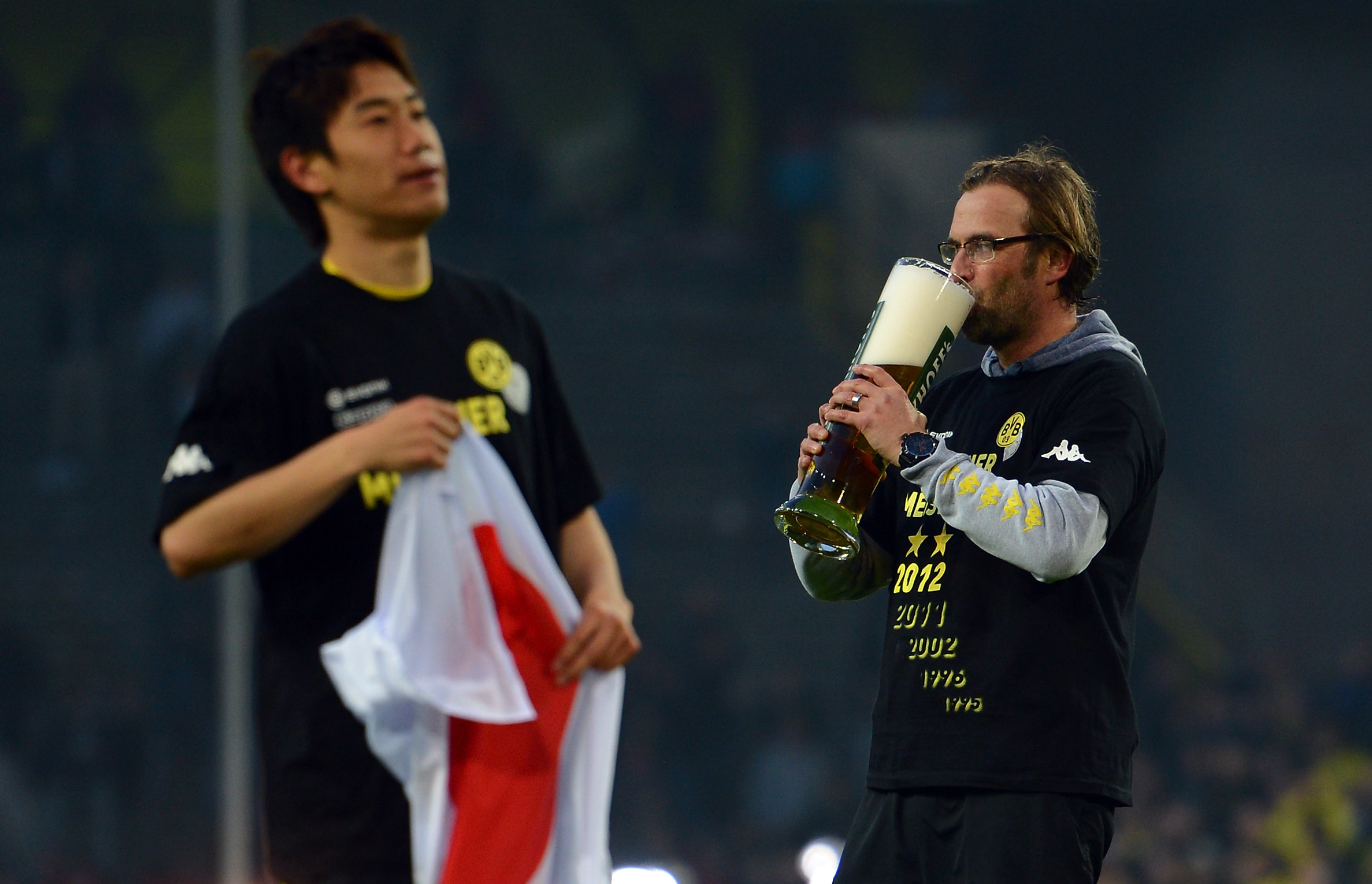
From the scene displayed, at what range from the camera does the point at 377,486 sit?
8.06 feet

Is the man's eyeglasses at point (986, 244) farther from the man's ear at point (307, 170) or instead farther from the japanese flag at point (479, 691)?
the man's ear at point (307, 170)

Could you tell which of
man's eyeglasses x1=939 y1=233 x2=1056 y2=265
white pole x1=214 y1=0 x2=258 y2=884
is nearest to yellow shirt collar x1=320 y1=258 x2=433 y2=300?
man's eyeglasses x1=939 y1=233 x2=1056 y2=265

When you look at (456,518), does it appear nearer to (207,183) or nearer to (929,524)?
(929,524)

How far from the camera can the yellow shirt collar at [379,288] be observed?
2.57 meters

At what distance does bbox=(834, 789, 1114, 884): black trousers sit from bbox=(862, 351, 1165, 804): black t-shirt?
31 millimetres

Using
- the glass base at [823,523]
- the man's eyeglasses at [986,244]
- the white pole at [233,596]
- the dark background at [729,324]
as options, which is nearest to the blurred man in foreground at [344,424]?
the glass base at [823,523]

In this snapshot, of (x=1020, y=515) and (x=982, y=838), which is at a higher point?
(x=1020, y=515)

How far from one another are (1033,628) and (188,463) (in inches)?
48.3

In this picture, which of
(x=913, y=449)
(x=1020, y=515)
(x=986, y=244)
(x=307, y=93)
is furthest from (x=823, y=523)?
(x=307, y=93)

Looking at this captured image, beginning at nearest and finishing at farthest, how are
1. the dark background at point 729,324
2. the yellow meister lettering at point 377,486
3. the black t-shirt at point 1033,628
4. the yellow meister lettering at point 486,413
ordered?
the black t-shirt at point 1033,628 < the yellow meister lettering at point 377,486 < the yellow meister lettering at point 486,413 < the dark background at point 729,324

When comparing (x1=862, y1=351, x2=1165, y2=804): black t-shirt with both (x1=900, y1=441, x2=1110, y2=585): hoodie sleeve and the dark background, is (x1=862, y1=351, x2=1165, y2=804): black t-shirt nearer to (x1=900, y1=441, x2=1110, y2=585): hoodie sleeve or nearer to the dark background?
(x1=900, y1=441, x2=1110, y2=585): hoodie sleeve

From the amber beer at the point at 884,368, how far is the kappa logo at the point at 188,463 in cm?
82

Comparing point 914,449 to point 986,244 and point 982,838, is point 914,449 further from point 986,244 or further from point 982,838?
point 982,838

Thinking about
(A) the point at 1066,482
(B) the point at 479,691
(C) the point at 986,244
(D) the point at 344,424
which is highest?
(C) the point at 986,244
